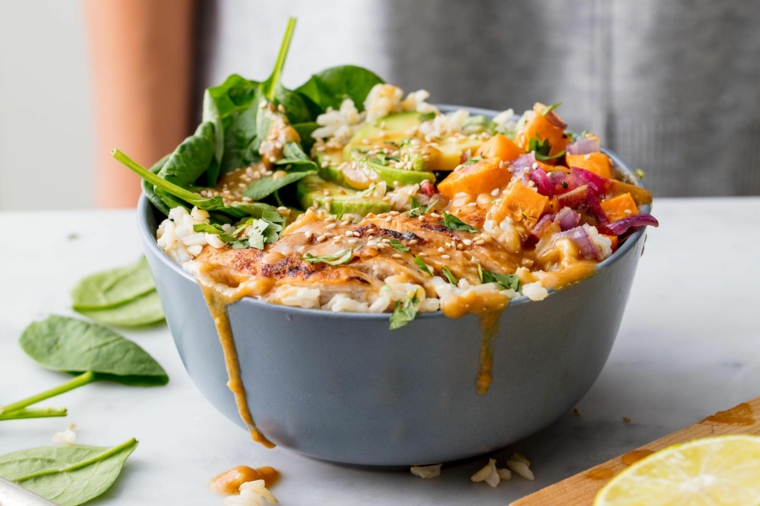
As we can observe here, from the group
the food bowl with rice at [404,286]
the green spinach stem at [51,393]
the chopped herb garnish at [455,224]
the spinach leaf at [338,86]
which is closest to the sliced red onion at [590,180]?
the food bowl with rice at [404,286]

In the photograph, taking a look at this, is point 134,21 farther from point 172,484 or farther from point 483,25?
point 172,484

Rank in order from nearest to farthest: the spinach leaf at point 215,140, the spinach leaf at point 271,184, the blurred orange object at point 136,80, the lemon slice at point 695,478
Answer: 1. the lemon slice at point 695,478
2. the spinach leaf at point 271,184
3. the spinach leaf at point 215,140
4. the blurred orange object at point 136,80

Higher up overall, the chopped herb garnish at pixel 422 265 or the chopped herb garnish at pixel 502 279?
the chopped herb garnish at pixel 422 265

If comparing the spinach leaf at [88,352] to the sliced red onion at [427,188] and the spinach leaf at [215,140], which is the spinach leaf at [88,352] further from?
the sliced red onion at [427,188]

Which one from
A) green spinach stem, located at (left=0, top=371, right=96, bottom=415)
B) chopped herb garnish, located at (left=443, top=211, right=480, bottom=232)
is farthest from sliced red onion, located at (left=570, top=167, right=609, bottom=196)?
green spinach stem, located at (left=0, top=371, right=96, bottom=415)

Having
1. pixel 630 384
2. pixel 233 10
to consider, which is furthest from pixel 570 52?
pixel 630 384

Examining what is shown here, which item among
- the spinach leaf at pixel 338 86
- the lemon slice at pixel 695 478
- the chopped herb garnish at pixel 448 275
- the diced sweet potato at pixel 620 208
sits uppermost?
the spinach leaf at pixel 338 86

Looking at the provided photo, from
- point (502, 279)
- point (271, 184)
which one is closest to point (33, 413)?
point (271, 184)

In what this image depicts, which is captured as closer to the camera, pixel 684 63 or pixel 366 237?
pixel 366 237
